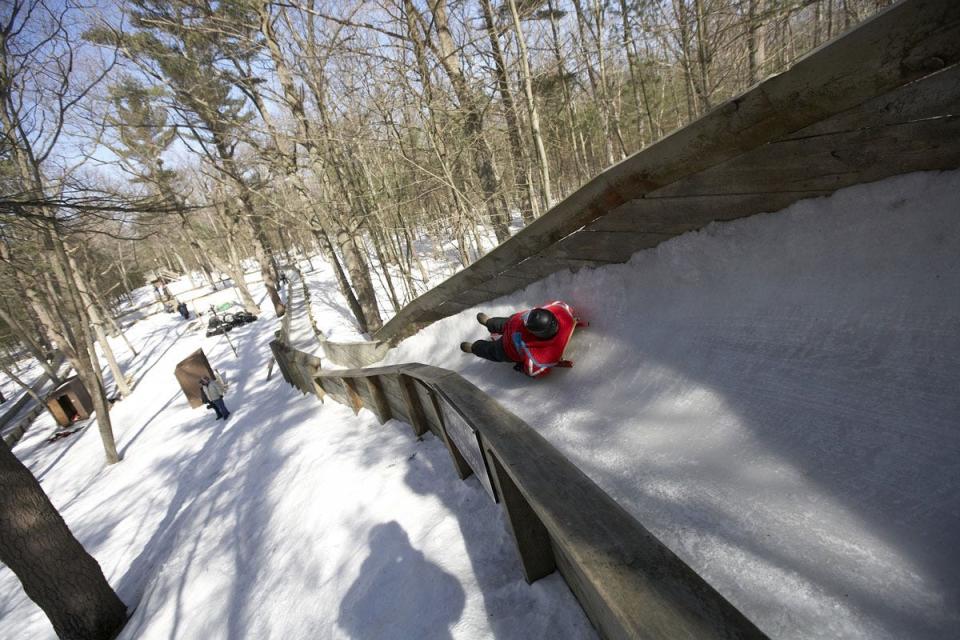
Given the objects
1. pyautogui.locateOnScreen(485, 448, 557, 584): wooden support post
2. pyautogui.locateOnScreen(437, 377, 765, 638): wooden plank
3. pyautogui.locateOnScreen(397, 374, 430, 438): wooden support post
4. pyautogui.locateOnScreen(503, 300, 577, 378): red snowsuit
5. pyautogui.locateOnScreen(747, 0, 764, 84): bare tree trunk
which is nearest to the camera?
pyautogui.locateOnScreen(437, 377, 765, 638): wooden plank

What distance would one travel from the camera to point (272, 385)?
10.8 meters

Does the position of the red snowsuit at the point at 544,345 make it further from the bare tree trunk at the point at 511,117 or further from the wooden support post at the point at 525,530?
the bare tree trunk at the point at 511,117

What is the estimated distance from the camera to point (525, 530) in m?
1.62

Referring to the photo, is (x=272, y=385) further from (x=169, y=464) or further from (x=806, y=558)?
(x=806, y=558)

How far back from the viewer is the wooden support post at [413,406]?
311cm

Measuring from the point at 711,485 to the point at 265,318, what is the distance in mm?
23835

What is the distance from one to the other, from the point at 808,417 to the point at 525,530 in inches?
44.2

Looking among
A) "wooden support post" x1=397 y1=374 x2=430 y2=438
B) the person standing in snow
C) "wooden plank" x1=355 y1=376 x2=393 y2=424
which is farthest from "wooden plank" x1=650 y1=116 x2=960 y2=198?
the person standing in snow

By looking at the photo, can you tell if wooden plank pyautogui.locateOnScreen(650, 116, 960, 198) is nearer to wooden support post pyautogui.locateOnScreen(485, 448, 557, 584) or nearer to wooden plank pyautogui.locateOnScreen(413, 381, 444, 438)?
wooden support post pyautogui.locateOnScreen(485, 448, 557, 584)

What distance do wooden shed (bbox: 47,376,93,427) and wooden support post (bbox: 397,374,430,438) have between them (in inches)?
772

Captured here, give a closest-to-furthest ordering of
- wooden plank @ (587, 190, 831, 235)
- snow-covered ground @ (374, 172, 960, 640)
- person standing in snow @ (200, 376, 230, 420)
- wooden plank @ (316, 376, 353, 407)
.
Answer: snow-covered ground @ (374, 172, 960, 640), wooden plank @ (587, 190, 831, 235), wooden plank @ (316, 376, 353, 407), person standing in snow @ (200, 376, 230, 420)

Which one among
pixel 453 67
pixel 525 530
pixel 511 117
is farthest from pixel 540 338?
pixel 511 117

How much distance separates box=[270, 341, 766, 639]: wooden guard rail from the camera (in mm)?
752

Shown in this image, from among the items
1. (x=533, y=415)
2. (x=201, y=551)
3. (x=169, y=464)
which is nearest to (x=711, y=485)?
(x=533, y=415)
